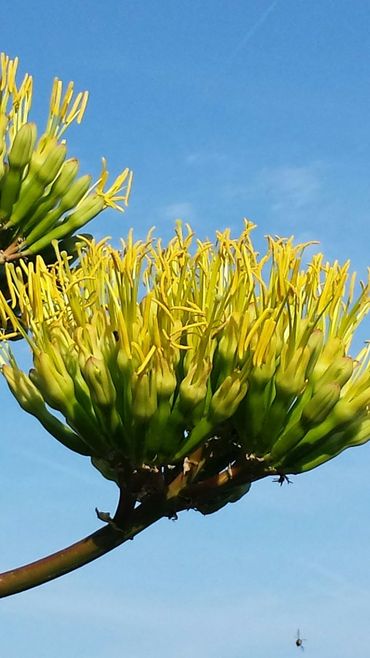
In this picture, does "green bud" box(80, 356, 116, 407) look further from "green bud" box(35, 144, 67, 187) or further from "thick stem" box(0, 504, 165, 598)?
"green bud" box(35, 144, 67, 187)

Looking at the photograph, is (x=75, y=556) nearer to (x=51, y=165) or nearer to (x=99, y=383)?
(x=99, y=383)

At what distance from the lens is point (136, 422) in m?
3.85

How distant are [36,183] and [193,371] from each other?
197 centimetres

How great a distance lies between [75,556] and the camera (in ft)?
13.3

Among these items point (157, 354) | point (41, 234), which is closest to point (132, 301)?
point (157, 354)

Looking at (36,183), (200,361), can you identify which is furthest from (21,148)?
(200,361)

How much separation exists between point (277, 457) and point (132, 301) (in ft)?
2.51

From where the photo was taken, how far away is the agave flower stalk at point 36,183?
5398mm

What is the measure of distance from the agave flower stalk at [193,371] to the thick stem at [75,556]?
26 mm

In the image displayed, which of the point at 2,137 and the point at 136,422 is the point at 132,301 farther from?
the point at 2,137

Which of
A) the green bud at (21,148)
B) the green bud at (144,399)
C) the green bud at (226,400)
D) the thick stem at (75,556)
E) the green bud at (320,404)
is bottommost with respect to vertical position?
the thick stem at (75,556)

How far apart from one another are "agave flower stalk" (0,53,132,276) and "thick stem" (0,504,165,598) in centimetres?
174

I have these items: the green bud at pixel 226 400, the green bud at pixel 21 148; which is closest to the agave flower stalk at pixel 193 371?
the green bud at pixel 226 400

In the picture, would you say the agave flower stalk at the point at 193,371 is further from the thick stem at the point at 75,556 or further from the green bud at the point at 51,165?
the green bud at the point at 51,165
